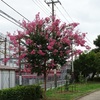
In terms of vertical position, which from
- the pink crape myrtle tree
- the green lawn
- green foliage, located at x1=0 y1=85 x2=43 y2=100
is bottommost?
the green lawn

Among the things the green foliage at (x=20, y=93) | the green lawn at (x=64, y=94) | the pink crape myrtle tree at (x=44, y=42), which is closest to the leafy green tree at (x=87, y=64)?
the green lawn at (x=64, y=94)

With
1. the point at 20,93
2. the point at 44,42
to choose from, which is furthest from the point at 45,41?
the point at 20,93

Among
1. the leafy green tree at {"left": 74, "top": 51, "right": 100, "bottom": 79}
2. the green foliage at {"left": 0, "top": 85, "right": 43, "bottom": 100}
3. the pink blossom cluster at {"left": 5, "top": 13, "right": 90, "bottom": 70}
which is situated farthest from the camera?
the leafy green tree at {"left": 74, "top": 51, "right": 100, "bottom": 79}

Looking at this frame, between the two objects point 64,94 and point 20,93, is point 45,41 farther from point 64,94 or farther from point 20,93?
point 64,94

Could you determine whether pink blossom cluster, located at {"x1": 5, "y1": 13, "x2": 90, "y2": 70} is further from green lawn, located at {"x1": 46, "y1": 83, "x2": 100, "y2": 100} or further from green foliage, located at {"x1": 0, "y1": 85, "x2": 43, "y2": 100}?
green lawn, located at {"x1": 46, "y1": 83, "x2": 100, "y2": 100}

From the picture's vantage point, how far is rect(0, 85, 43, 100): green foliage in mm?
14031

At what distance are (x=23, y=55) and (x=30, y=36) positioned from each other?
120cm

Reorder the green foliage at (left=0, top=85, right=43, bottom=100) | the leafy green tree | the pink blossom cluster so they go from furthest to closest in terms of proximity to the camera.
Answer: the leafy green tree, the pink blossom cluster, the green foliage at (left=0, top=85, right=43, bottom=100)

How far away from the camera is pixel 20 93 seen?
14547 millimetres

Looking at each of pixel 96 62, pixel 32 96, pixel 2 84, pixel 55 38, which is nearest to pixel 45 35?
pixel 55 38

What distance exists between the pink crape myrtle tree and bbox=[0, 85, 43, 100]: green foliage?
176cm

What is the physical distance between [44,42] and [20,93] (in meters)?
3.68

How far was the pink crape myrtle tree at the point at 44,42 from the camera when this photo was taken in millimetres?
16766

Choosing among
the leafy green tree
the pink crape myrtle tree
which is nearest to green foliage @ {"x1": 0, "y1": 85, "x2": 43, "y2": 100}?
the pink crape myrtle tree
